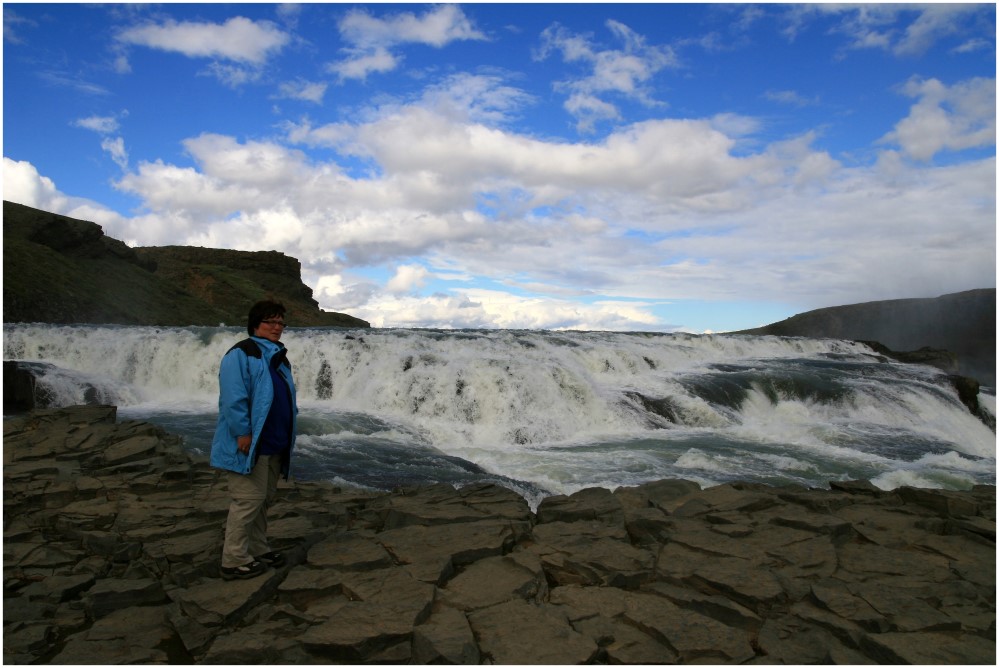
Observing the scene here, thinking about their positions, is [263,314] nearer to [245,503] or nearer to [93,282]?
[245,503]

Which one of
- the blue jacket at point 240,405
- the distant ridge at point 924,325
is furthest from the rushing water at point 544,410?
the distant ridge at point 924,325

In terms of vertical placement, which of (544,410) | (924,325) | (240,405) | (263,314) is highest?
(924,325)

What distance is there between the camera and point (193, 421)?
47.2 feet

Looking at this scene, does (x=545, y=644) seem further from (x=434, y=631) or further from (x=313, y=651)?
(x=313, y=651)

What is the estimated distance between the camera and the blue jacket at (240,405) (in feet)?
14.1

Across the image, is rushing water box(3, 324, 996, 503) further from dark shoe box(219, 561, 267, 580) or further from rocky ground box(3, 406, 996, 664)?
dark shoe box(219, 561, 267, 580)

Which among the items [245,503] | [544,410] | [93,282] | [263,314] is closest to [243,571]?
[245,503]

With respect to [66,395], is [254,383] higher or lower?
higher

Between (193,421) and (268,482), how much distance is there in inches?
444

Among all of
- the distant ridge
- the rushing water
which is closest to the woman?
the rushing water

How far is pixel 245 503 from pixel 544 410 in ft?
39.7

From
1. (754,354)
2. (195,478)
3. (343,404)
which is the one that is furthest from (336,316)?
(195,478)

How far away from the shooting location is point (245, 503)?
4.52 meters

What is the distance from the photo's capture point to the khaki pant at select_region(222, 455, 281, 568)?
4.45 metres
